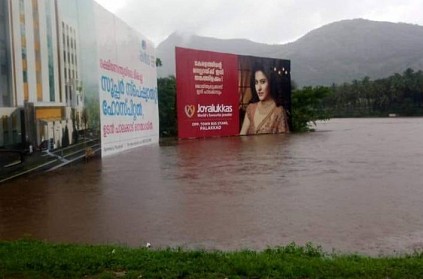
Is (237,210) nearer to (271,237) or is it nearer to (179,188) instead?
(271,237)

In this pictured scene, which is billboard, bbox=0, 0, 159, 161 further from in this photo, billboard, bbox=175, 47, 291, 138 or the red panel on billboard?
billboard, bbox=175, 47, 291, 138

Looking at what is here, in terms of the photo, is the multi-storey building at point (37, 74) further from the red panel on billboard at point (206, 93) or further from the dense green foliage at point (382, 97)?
the dense green foliage at point (382, 97)

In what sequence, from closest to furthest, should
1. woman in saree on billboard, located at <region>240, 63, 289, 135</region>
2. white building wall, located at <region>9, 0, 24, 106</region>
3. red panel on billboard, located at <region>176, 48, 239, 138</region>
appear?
white building wall, located at <region>9, 0, 24, 106</region> → red panel on billboard, located at <region>176, 48, 239, 138</region> → woman in saree on billboard, located at <region>240, 63, 289, 135</region>

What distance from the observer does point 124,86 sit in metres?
17.2

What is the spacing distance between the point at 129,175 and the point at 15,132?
91.4 inches

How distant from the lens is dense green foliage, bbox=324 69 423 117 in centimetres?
7269

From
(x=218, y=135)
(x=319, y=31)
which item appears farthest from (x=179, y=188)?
(x=319, y=31)

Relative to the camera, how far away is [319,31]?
494 ft


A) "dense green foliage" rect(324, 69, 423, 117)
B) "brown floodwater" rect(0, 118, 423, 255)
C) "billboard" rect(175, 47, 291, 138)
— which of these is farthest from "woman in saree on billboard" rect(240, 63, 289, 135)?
"dense green foliage" rect(324, 69, 423, 117)

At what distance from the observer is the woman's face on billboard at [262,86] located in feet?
85.1

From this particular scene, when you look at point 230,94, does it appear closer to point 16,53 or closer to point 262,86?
point 262,86

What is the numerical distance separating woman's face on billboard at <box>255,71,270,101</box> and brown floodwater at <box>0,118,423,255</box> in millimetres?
13913

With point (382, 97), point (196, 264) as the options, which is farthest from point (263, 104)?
point (382, 97)

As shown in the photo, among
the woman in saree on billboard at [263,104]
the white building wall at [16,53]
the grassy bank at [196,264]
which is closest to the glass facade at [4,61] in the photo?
the white building wall at [16,53]
